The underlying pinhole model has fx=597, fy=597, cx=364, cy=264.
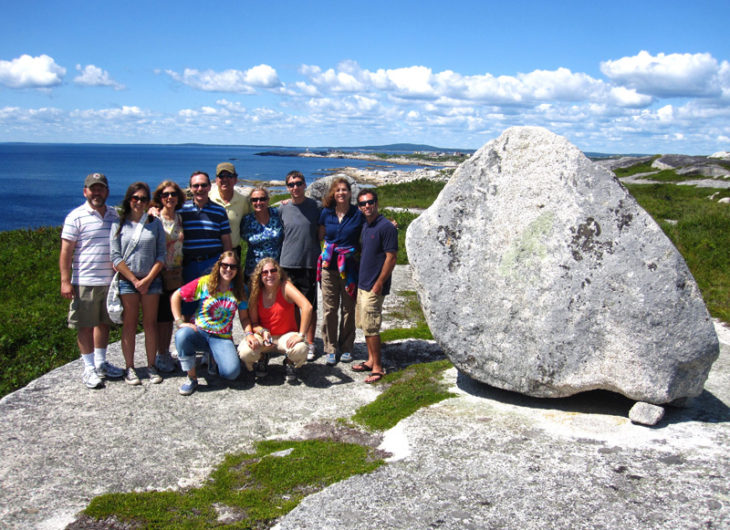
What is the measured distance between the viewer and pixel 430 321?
7.85m

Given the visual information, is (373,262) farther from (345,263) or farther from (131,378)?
(131,378)

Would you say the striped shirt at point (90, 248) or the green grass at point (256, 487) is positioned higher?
the striped shirt at point (90, 248)

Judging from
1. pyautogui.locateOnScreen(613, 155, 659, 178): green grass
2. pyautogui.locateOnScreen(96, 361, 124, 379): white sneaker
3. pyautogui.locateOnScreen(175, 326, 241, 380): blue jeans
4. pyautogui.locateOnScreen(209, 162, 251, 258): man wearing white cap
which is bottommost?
pyautogui.locateOnScreen(96, 361, 124, 379): white sneaker

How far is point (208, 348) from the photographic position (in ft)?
28.6

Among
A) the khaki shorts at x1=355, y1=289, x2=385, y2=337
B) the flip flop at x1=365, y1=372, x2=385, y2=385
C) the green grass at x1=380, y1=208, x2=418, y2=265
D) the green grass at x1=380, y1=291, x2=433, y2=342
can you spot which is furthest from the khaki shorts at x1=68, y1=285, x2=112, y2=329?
the green grass at x1=380, y1=208, x2=418, y2=265

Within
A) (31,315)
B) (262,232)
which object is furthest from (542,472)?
(31,315)

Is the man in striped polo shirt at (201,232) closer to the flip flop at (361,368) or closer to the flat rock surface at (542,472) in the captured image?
the flip flop at (361,368)

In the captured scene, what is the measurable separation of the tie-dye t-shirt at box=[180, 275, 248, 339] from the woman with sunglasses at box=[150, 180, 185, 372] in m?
0.32

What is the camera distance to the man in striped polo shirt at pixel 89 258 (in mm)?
7926

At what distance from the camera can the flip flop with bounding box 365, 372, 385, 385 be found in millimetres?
8836

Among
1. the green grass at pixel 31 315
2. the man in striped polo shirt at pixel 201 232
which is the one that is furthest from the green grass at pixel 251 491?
the green grass at pixel 31 315

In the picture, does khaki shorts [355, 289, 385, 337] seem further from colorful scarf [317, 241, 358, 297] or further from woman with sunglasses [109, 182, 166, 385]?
woman with sunglasses [109, 182, 166, 385]

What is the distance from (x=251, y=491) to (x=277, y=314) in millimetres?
3220

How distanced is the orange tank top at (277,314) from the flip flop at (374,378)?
1428 mm
